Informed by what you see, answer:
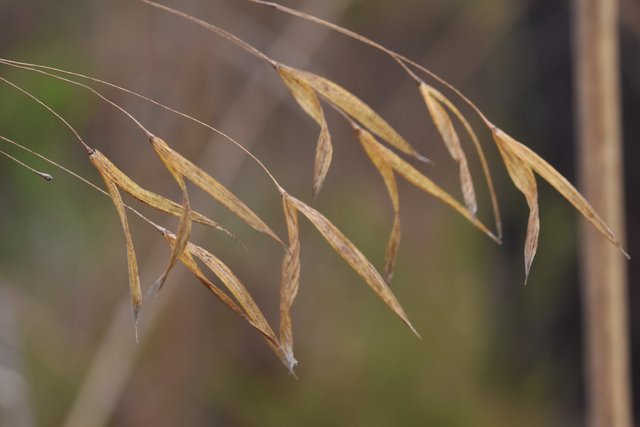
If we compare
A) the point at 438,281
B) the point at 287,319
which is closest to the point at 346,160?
the point at 438,281

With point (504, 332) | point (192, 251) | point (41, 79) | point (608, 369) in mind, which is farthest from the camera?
point (504, 332)

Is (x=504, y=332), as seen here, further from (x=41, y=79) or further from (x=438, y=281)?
(x=41, y=79)

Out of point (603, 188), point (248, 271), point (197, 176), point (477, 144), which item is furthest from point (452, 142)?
point (248, 271)

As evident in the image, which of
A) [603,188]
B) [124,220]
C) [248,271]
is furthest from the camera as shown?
[248,271]

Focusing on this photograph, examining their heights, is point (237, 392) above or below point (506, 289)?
below

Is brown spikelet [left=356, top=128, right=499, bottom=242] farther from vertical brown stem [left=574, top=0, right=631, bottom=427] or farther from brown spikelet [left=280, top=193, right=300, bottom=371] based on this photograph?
vertical brown stem [left=574, top=0, right=631, bottom=427]

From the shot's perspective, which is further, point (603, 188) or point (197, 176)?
point (603, 188)

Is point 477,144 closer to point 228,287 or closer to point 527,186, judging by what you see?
point 527,186

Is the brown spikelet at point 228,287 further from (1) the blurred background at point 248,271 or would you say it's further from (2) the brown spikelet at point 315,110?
(1) the blurred background at point 248,271
